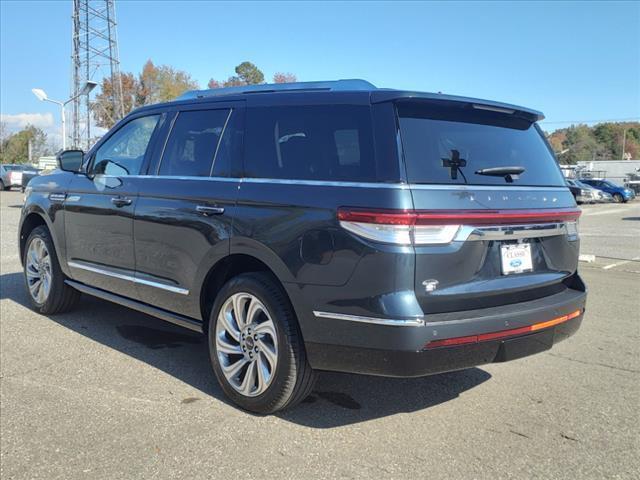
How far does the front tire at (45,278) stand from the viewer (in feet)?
18.5

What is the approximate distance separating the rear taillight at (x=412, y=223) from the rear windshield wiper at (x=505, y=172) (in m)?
0.27

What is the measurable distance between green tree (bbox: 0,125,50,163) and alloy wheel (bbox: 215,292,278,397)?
91646 mm

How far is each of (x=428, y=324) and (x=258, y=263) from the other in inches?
48.1

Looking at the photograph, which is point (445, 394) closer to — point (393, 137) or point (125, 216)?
point (393, 137)

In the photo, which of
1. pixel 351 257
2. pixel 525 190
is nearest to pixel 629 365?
pixel 525 190

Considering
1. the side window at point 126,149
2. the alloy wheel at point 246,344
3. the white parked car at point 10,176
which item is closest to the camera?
the alloy wheel at point 246,344

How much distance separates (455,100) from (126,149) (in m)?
2.93

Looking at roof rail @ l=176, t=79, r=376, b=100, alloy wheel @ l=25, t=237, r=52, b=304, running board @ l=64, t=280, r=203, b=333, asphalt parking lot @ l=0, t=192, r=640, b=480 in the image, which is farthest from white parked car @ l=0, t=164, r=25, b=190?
roof rail @ l=176, t=79, r=376, b=100

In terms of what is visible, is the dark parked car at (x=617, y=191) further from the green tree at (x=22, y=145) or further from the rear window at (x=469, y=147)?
the green tree at (x=22, y=145)

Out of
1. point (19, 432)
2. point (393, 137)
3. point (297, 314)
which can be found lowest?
point (19, 432)

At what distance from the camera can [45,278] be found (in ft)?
19.0

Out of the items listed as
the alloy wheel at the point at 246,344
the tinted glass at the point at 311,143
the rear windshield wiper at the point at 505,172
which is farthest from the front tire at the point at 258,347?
the rear windshield wiper at the point at 505,172

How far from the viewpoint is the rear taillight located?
2.87 meters

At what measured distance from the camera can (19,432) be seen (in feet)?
10.9
